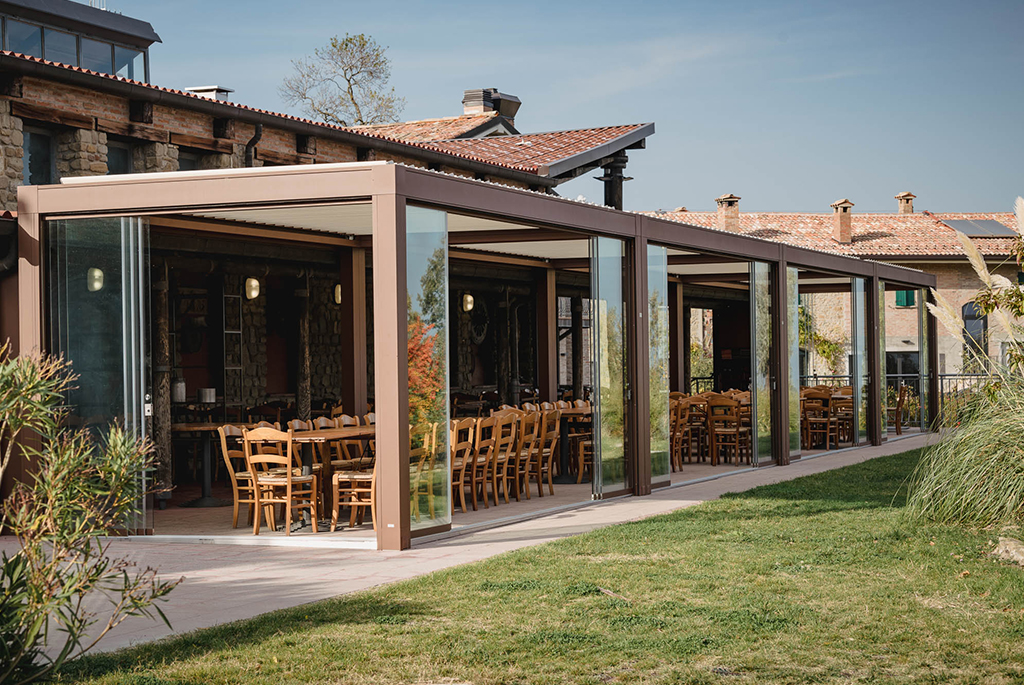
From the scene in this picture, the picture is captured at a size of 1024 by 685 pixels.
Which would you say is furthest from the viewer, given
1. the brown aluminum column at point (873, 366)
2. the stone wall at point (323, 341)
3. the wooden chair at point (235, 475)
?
the brown aluminum column at point (873, 366)

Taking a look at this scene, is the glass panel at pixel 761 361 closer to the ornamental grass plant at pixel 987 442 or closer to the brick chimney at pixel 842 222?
the ornamental grass plant at pixel 987 442

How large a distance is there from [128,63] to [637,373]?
49.1ft

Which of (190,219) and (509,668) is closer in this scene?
(509,668)

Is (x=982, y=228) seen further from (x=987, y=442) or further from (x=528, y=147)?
(x=987, y=442)

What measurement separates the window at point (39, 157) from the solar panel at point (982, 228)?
3058 cm

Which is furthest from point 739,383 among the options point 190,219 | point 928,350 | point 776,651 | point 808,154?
point 776,651

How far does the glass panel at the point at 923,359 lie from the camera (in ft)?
63.1

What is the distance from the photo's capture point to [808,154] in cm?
3628

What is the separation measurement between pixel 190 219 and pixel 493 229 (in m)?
3.09

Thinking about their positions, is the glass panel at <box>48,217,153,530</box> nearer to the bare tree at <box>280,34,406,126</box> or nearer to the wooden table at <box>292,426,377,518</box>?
the wooden table at <box>292,426,377,518</box>

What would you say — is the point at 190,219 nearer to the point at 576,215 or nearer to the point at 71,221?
the point at 71,221

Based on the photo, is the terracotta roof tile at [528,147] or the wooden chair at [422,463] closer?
the wooden chair at [422,463]

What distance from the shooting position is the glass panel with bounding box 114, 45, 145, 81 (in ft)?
70.9

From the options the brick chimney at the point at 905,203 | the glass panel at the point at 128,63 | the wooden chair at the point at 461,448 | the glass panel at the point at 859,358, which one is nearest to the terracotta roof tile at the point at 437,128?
the glass panel at the point at 128,63
